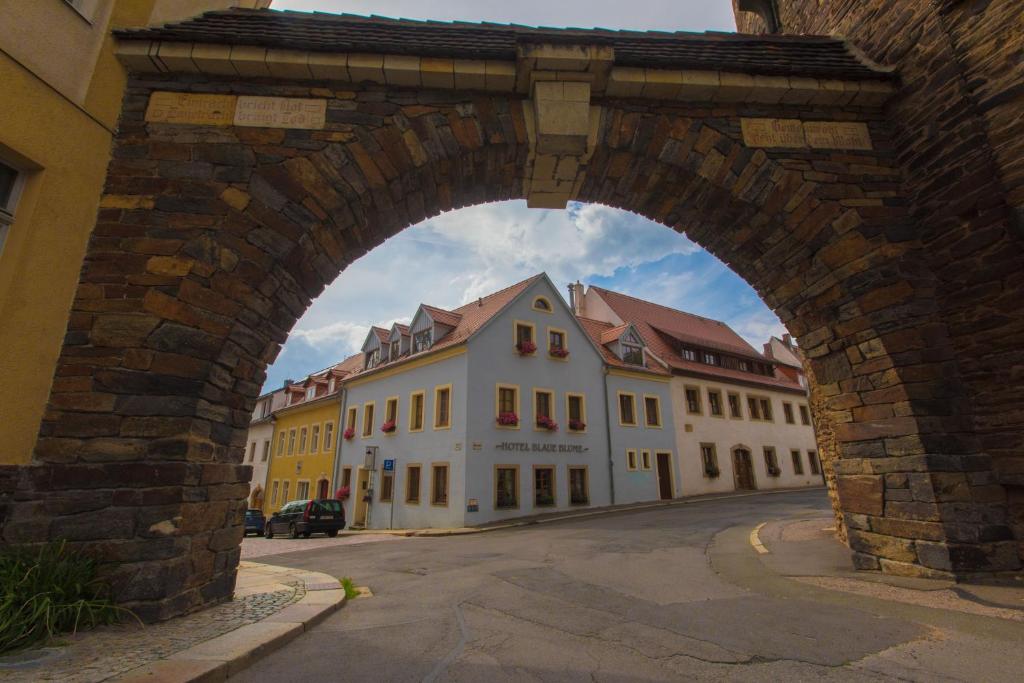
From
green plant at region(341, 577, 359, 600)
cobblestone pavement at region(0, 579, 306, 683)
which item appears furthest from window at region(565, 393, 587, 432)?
cobblestone pavement at region(0, 579, 306, 683)

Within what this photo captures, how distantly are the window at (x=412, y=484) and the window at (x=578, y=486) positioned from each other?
5.55m

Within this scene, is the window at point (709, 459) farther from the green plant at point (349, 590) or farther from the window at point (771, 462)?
the green plant at point (349, 590)

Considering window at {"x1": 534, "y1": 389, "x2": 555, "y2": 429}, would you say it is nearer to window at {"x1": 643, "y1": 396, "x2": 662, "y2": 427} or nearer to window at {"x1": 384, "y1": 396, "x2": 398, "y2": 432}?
window at {"x1": 643, "y1": 396, "x2": 662, "y2": 427}

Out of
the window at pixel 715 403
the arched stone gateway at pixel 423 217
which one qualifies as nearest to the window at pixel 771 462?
the window at pixel 715 403

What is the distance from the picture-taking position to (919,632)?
10.9 feet

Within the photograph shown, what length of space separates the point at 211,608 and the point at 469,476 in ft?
37.7

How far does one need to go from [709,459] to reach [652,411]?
3.96 metres

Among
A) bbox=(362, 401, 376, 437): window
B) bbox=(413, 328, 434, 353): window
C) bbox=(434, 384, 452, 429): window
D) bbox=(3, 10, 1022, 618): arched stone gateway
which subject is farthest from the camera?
bbox=(362, 401, 376, 437): window

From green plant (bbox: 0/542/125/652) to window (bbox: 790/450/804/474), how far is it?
28.6 m

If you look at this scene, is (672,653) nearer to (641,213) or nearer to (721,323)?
(641,213)

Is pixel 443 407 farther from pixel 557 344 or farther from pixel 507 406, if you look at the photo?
pixel 557 344

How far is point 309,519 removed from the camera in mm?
15375

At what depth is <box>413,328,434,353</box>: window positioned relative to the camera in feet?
61.7

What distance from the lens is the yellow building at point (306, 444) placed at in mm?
22156
